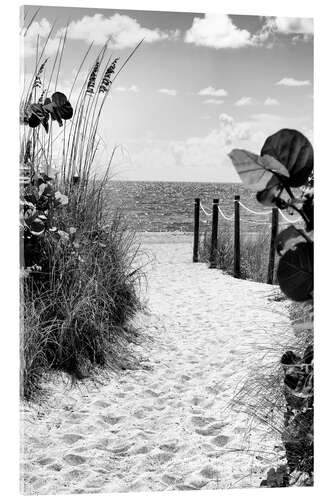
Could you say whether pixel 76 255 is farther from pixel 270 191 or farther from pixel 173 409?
pixel 270 191

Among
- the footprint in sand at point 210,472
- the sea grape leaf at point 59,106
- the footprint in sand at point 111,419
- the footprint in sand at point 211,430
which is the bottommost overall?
the footprint in sand at point 210,472

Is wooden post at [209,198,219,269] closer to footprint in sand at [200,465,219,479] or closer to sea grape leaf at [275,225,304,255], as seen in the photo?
footprint in sand at [200,465,219,479]

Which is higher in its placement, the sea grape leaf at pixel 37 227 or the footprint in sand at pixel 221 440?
the sea grape leaf at pixel 37 227

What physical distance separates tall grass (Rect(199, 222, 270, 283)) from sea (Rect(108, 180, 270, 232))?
0.10 m

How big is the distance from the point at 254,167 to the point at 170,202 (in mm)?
1193

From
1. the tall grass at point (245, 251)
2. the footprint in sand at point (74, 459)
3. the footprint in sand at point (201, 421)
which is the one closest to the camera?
the footprint in sand at point (74, 459)

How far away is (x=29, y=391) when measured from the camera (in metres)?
2.54

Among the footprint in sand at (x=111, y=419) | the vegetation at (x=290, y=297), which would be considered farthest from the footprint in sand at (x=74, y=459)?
the vegetation at (x=290, y=297)

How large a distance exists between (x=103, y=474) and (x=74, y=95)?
4.51 feet

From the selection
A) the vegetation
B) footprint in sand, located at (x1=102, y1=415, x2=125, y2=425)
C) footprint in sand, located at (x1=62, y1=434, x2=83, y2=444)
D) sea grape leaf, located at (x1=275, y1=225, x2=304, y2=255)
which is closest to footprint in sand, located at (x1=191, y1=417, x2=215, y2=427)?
the vegetation

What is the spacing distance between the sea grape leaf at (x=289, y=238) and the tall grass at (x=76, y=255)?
114 centimetres

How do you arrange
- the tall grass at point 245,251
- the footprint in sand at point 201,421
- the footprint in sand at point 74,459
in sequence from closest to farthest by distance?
the footprint in sand at point 74,459 < the footprint in sand at point 201,421 < the tall grass at point 245,251

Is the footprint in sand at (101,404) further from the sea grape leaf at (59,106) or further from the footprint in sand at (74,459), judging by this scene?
the sea grape leaf at (59,106)

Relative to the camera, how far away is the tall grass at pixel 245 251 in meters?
3.04
